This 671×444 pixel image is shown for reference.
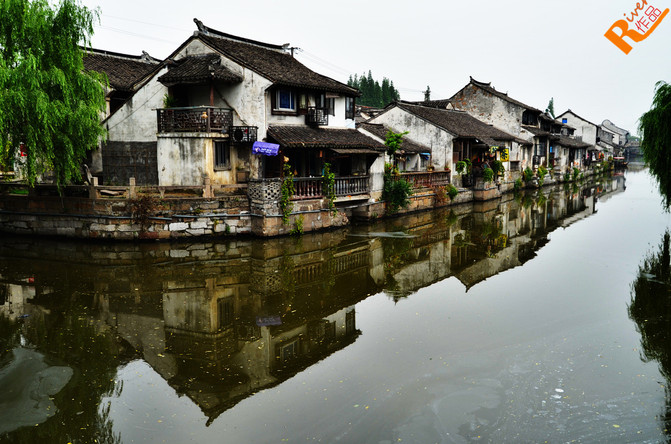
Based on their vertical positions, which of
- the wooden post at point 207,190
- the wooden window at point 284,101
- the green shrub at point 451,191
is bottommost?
the green shrub at point 451,191

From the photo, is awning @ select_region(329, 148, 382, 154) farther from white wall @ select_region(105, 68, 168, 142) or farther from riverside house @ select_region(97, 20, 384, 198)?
white wall @ select_region(105, 68, 168, 142)

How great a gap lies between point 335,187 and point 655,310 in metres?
15.0

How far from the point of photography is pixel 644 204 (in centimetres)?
3734

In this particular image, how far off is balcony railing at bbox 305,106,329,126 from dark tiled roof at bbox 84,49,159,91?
9963 millimetres

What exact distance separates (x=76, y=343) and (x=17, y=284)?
6.05m

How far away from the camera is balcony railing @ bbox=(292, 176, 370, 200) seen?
23.3m

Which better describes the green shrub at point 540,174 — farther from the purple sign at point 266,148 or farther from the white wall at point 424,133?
the purple sign at point 266,148

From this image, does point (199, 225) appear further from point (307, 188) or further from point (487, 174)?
point (487, 174)

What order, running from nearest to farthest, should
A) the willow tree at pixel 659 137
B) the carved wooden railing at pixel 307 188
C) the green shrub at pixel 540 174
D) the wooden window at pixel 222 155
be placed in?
the willow tree at pixel 659 137, the carved wooden railing at pixel 307 188, the wooden window at pixel 222 155, the green shrub at pixel 540 174

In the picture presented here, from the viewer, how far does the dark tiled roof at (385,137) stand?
3394 centimetres

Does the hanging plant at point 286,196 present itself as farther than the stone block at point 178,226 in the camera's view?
Yes

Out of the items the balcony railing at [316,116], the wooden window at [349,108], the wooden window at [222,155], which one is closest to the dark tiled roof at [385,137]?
the wooden window at [349,108]

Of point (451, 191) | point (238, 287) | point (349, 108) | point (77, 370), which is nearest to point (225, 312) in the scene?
point (238, 287)

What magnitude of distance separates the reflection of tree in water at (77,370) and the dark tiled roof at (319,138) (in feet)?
40.4
